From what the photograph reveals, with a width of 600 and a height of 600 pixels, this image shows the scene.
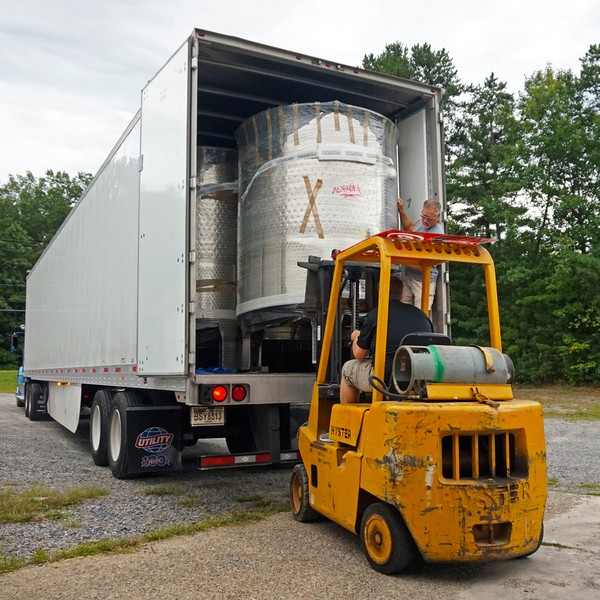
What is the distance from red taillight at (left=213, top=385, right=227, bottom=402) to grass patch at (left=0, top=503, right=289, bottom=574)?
95 cm

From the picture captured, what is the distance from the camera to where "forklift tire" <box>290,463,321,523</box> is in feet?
16.9

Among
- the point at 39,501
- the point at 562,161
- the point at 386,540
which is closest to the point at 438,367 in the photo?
the point at 386,540

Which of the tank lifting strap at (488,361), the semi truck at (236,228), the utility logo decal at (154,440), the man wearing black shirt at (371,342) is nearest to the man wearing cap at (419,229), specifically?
the semi truck at (236,228)

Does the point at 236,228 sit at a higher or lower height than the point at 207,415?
higher

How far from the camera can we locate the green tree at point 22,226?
53094 mm

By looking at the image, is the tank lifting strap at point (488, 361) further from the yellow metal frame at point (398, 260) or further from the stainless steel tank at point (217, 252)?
the stainless steel tank at point (217, 252)

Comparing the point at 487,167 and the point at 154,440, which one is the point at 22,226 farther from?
the point at 154,440

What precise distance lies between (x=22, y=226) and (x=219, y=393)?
59428 millimetres

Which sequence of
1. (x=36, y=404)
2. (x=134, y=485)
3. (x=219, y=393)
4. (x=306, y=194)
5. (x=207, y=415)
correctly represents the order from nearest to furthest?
(x=219, y=393)
(x=207, y=415)
(x=306, y=194)
(x=134, y=485)
(x=36, y=404)

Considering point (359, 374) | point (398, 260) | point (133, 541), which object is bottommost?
point (133, 541)

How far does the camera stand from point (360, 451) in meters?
4.21

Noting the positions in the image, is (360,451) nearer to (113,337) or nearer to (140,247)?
(140,247)

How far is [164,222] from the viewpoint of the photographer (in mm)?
5996

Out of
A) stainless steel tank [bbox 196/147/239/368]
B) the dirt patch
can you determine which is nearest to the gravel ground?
stainless steel tank [bbox 196/147/239/368]
